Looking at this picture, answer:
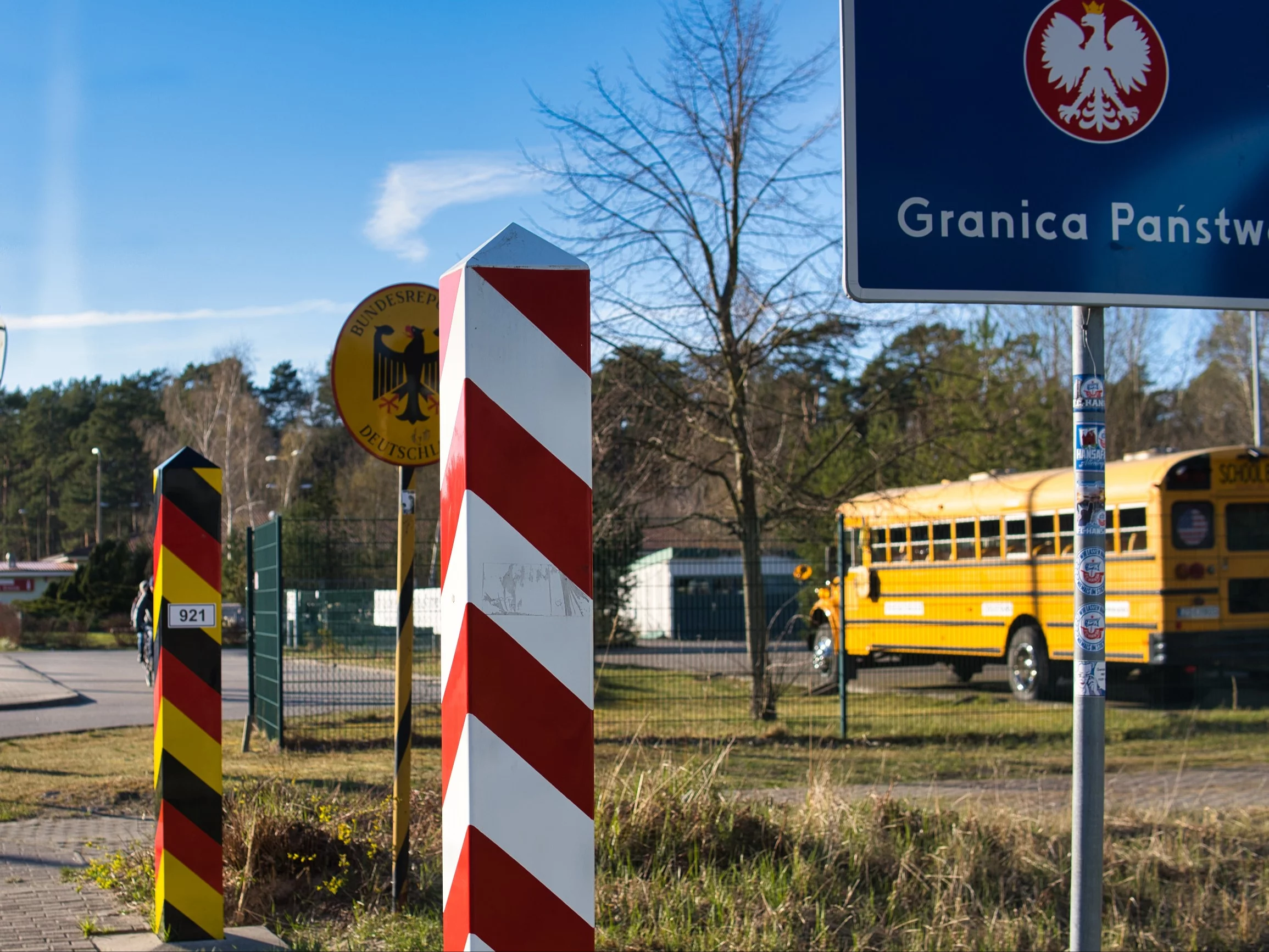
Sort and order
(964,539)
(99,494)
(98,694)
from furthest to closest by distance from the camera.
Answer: (99,494)
(964,539)
(98,694)

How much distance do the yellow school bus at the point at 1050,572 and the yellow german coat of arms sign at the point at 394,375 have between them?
821 centimetres

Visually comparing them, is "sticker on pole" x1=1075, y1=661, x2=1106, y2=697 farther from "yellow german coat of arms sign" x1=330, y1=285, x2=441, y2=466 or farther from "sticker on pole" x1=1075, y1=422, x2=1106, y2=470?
"yellow german coat of arms sign" x1=330, y1=285, x2=441, y2=466

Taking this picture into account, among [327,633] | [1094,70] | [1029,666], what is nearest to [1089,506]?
[1094,70]

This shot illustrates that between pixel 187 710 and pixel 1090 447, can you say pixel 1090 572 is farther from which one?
pixel 187 710

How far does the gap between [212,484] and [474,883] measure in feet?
10.9

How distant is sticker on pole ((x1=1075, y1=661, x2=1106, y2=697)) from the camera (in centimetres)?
263

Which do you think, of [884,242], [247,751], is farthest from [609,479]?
[884,242]

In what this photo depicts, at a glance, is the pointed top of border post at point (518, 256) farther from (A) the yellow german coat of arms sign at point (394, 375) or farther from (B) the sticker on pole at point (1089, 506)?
(A) the yellow german coat of arms sign at point (394, 375)

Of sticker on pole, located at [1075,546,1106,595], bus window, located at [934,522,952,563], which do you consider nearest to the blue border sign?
sticker on pole, located at [1075,546,1106,595]

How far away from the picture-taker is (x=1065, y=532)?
16188 millimetres

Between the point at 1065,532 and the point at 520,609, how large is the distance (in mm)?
15405

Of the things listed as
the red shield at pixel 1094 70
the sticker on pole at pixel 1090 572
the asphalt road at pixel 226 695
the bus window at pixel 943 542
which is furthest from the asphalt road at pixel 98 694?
the bus window at pixel 943 542

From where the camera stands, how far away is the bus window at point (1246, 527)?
15.1 metres

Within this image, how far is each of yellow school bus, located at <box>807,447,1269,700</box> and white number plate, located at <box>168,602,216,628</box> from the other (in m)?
9.08
